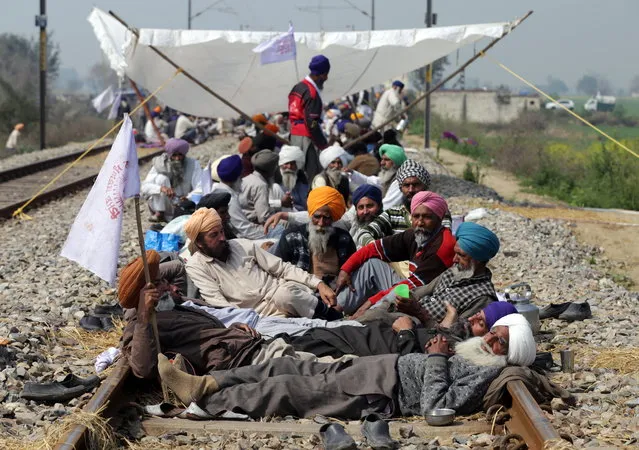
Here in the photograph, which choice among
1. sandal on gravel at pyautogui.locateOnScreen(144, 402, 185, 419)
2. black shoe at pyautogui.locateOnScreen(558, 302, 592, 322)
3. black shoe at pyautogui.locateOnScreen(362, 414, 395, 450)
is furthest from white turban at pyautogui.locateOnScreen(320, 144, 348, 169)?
black shoe at pyautogui.locateOnScreen(362, 414, 395, 450)

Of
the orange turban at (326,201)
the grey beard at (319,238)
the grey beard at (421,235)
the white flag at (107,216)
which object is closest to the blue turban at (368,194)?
the orange turban at (326,201)

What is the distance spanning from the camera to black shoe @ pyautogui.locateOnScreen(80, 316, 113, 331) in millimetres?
7969

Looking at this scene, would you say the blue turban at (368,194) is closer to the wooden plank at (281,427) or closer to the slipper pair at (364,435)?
the wooden plank at (281,427)

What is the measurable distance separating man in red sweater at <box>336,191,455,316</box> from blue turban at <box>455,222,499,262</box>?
2.52ft

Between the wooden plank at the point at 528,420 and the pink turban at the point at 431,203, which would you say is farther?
the pink turban at the point at 431,203

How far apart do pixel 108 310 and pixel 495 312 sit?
342cm

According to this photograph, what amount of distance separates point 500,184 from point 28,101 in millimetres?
25292

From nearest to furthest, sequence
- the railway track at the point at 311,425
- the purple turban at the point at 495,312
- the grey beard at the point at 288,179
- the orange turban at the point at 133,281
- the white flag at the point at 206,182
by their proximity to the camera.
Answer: the railway track at the point at 311,425
the orange turban at the point at 133,281
the purple turban at the point at 495,312
the grey beard at the point at 288,179
the white flag at the point at 206,182

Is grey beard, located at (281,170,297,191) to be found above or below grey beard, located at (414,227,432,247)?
below

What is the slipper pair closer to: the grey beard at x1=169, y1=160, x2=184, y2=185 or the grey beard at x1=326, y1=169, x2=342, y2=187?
the grey beard at x1=326, y1=169, x2=342, y2=187

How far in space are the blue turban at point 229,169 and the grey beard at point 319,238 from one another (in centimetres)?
279

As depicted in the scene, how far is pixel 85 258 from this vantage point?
5.98 m

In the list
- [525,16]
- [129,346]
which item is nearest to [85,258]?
[129,346]

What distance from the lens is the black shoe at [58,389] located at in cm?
593
